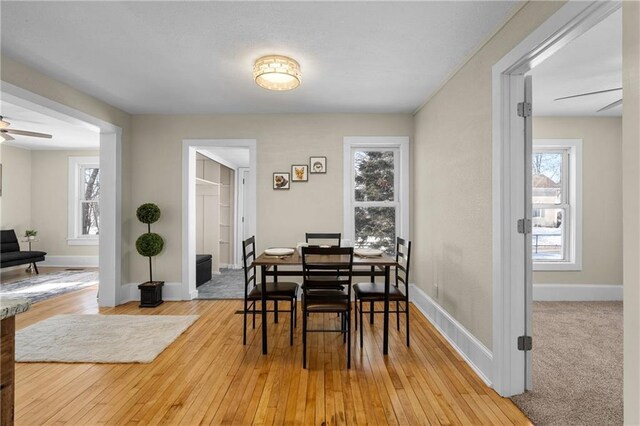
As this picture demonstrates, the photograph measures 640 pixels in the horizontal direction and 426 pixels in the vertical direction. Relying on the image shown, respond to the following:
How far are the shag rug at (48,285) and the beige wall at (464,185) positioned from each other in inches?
211

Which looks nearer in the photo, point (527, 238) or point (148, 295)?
point (527, 238)

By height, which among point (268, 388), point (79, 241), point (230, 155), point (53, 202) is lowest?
point (268, 388)

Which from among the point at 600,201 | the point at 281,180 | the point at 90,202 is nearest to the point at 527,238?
the point at 281,180

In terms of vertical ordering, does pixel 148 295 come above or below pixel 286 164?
below

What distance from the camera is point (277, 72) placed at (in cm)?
273

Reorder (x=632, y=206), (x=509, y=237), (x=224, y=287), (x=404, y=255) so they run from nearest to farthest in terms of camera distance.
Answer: (x=632, y=206) < (x=509, y=237) < (x=404, y=255) < (x=224, y=287)

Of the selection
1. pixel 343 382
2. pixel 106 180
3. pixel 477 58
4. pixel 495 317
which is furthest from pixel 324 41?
pixel 106 180

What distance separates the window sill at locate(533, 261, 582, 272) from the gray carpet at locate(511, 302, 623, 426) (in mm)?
661

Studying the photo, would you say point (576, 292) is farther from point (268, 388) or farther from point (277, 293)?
point (268, 388)

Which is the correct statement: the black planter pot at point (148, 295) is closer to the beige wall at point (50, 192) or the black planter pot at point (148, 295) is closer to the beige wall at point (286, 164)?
the beige wall at point (286, 164)

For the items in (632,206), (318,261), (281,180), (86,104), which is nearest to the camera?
(632,206)

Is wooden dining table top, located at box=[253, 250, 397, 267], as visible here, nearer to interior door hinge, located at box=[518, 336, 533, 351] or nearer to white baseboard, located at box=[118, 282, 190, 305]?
interior door hinge, located at box=[518, 336, 533, 351]

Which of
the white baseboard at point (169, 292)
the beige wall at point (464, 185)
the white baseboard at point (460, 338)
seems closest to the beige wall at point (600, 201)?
the white baseboard at point (460, 338)

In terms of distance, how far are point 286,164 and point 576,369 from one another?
369 centimetres
